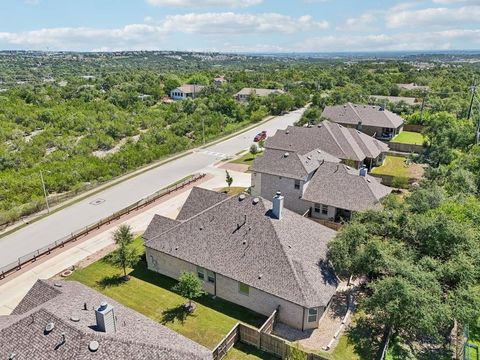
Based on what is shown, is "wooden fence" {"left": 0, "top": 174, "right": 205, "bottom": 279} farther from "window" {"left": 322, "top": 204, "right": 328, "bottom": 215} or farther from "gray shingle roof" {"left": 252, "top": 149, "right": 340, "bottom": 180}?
"window" {"left": 322, "top": 204, "right": 328, "bottom": 215}

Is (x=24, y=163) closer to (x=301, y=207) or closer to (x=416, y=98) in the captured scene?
(x=301, y=207)

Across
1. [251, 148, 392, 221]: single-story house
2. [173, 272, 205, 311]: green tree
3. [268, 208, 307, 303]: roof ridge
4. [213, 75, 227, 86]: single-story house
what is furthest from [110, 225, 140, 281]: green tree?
[213, 75, 227, 86]: single-story house

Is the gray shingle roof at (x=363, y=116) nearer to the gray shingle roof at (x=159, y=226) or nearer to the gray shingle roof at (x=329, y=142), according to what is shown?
the gray shingle roof at (x=329, y=142)

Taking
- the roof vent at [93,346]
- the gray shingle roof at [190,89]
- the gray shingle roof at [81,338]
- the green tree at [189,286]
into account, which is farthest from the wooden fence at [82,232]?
the gray shingle roof at [190,89]

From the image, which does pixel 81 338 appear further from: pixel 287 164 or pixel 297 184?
pixel 287 164

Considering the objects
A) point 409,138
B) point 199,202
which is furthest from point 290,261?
point 409,138
